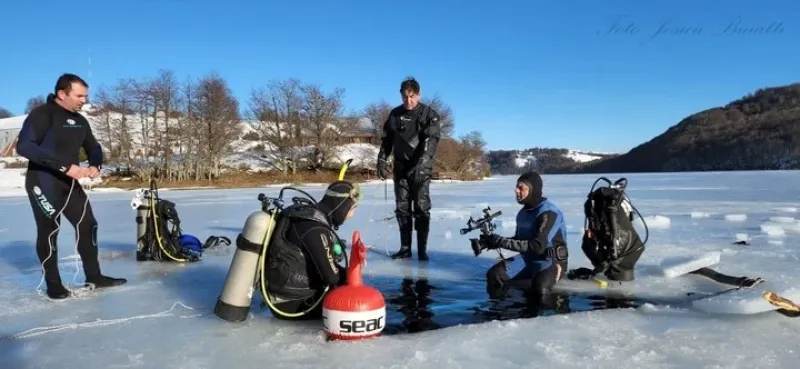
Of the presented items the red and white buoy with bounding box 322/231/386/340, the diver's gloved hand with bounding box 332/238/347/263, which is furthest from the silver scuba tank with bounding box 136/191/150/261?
the red and white buoy with bounding box 322/231/386/340

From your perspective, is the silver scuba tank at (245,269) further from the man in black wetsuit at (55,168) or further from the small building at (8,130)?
the small building at (8,130)

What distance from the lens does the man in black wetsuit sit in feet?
12.2

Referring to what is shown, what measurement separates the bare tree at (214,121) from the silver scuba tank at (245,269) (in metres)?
33.1

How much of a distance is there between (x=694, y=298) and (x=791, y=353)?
1199 mm

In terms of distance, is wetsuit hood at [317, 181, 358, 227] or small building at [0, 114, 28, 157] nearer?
wetsuit hood at [317, 181, 358, 227]

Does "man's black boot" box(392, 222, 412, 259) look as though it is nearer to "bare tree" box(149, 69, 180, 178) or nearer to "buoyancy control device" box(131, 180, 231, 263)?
"buoyancy control device" box(131, 180, 231, 263)

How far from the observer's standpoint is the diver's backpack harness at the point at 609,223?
4.09 m

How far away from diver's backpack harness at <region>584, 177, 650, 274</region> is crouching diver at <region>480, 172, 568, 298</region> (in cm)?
35

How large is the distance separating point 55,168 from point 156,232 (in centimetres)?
170

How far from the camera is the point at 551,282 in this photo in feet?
12.5

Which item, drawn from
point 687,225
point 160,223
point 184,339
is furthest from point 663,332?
point 687,225

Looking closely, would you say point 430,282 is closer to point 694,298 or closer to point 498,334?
point 498,334

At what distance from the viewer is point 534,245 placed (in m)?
3.88

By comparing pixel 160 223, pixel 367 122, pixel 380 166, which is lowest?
pixel 160 223
